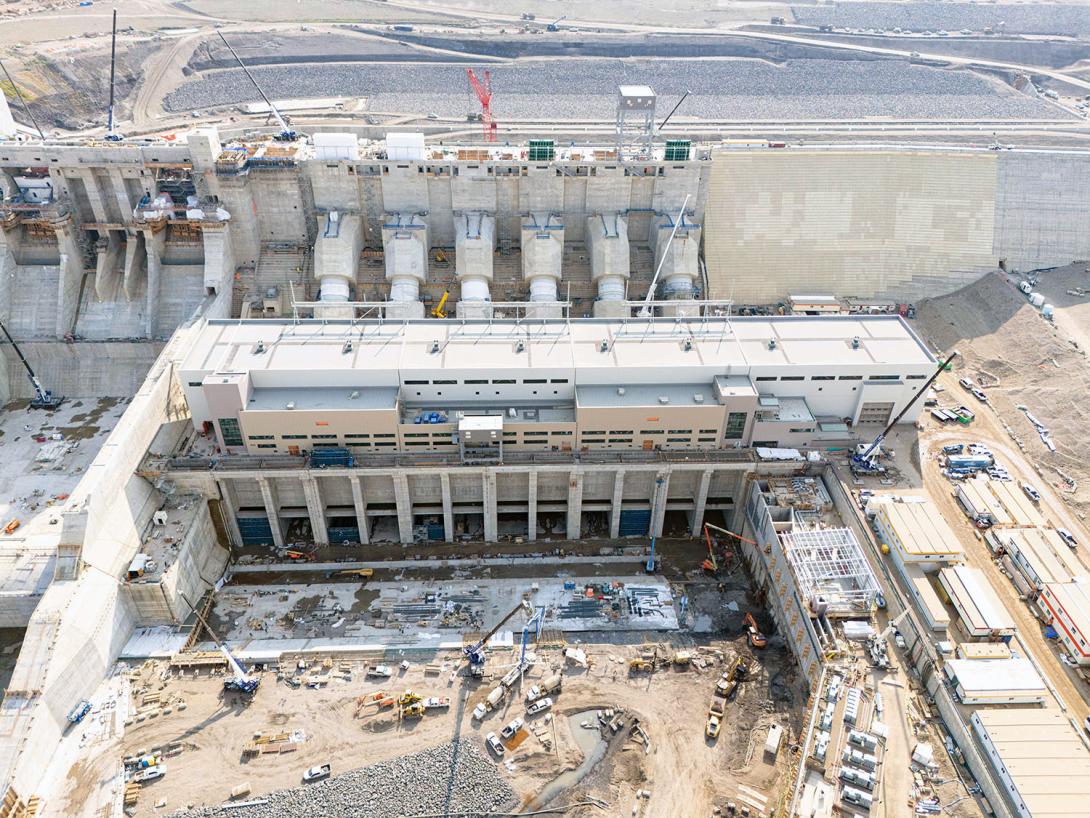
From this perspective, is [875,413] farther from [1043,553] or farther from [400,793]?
[400,793]

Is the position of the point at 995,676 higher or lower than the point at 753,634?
higher

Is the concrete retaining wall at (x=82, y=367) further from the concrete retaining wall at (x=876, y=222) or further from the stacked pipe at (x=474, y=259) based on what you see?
the concrete retaining wall at (x=876, y=222)

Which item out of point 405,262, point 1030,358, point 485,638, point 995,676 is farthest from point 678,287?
point 995,676

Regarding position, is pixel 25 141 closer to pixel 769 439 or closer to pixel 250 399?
pixel 250 399

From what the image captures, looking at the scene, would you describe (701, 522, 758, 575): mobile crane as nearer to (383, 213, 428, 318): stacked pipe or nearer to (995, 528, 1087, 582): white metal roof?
(995, 528, 1087, 582): white metal roof

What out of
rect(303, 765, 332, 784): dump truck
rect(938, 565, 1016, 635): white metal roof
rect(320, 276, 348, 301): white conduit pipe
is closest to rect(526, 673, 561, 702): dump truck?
rect(303, 765, 332, 784): dump truck

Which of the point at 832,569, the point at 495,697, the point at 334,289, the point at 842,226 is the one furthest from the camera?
the point at 842,226
